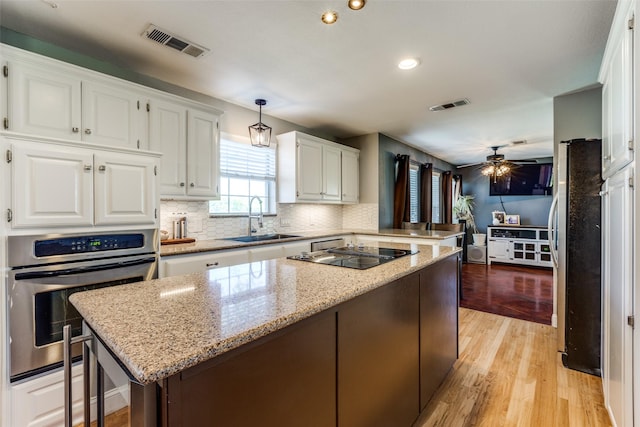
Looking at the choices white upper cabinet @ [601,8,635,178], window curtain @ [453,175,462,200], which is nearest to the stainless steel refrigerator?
white upper cabinet @ [601,8,635,178]

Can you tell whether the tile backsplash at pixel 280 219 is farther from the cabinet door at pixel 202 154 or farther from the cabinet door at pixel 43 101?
the cabinet door at pixel 43 101

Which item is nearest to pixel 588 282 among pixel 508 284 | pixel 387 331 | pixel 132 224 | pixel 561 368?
pixel 561 368

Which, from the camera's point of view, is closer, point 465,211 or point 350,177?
point 350,177

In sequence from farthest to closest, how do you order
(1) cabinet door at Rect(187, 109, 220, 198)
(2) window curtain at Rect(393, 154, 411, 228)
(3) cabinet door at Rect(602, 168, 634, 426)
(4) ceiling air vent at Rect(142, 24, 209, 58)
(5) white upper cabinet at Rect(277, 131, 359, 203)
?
(2) window curtain at Rect(393, 154, 411, 228) < (5) white upper cabinet at Rect(277, 131, 359, 203) < (1) cabinet door at Rect(187, 109, 220, 198) < (4) ceiling air vent at Rect(142, 24, 209, 58) < (3) cabinet door at Rect(602, 168, 634, 426)

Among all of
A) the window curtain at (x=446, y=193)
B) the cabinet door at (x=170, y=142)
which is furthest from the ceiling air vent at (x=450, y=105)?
the window curtain at (x=446, y=193)

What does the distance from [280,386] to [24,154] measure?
6.09ft

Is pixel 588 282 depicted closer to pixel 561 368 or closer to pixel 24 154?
pixel 561 368

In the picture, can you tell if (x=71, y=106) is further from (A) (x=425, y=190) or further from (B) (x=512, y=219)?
(B) (x=512, y=219)

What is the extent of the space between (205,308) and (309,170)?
3.17m

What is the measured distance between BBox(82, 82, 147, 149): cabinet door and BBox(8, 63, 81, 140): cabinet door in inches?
2.2

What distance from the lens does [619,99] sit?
158 centimetres

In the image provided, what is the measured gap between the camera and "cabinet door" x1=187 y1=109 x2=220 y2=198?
2.82 meters

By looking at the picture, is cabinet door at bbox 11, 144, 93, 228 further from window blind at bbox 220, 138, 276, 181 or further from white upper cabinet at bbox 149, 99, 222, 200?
window blind at bbox 220, 138, 276, 181

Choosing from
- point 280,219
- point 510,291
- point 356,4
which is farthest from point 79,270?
point 510,291
